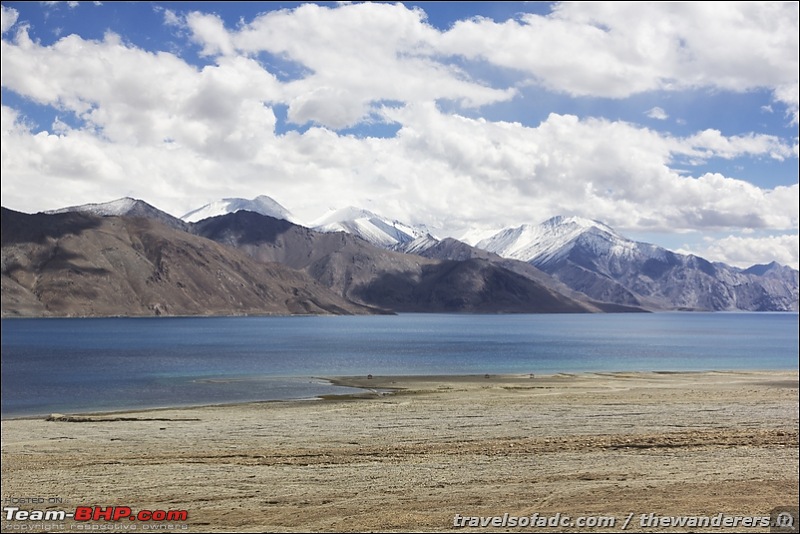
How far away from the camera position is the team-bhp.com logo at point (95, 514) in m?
20.0

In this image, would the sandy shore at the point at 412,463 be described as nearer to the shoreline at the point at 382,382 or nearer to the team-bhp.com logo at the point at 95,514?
Answer: the team-bhp.com logo at the point at 95,514

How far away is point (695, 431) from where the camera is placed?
37281mm

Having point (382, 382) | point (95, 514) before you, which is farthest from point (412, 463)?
point (382, 382)

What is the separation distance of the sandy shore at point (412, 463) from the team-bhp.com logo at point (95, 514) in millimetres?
406

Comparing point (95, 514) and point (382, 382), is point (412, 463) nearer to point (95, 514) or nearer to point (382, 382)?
point (95, 514)

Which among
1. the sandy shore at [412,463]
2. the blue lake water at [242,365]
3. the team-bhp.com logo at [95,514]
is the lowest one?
the blue lake water at [242,365]

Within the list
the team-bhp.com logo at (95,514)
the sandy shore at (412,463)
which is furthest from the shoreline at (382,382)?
the team-bhp.com logo at (95,514)

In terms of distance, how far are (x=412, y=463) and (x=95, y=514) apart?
12.7m

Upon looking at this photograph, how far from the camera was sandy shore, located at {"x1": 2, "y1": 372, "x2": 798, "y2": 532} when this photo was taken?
2072cm

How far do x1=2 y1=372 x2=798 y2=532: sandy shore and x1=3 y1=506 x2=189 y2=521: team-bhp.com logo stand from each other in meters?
0.41

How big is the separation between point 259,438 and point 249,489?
14.0 meters

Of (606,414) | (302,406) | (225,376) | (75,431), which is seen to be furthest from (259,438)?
(225,376)

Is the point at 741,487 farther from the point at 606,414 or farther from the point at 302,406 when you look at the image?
the point at 302,406

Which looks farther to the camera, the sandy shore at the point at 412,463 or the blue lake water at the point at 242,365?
the blue lake water at the point at 242,365
